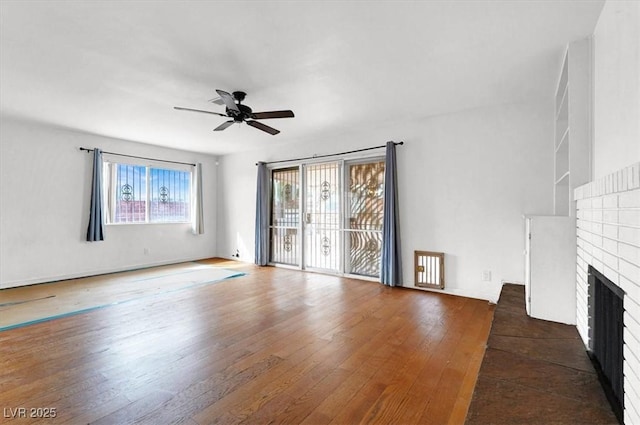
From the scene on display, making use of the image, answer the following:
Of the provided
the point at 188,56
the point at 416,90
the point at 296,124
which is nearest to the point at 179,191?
the point at 296,124

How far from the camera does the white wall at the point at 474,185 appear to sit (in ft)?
12.1

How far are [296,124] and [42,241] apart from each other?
14.6 ft

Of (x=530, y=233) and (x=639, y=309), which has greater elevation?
(x=530, y=233)

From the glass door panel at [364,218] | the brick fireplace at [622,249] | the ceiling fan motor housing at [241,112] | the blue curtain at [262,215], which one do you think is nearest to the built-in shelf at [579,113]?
the brick fireplace at [622,249]

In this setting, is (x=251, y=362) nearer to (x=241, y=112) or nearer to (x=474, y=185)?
(x=241, y=112)

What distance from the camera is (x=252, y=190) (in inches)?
267

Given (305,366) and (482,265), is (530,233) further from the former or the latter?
(305,366)

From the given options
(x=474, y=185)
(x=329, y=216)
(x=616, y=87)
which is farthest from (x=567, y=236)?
(x=329, y=216)

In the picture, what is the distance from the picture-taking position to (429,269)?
4.41 m

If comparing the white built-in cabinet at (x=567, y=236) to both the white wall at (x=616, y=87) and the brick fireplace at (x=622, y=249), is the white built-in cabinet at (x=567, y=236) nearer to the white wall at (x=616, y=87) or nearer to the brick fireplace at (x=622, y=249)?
the white wall at (x=616, y=87)

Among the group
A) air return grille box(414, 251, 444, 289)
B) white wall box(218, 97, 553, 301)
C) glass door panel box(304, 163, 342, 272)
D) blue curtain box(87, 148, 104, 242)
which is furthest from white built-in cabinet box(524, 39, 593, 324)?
blue curtain box(87, 148, 104, 242)

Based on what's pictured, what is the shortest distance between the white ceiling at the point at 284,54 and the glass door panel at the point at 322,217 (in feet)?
4.93

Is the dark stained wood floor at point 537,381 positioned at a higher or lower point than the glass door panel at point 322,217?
lower

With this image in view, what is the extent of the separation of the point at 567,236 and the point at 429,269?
225 cm
